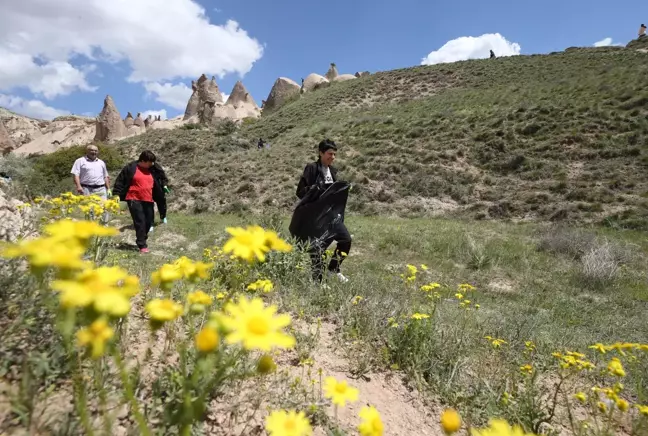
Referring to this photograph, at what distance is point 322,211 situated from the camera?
4535mm

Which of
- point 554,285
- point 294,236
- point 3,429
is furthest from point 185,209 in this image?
point 3,429

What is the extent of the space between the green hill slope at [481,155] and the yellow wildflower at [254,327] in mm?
12546

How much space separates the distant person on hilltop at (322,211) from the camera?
448 cm

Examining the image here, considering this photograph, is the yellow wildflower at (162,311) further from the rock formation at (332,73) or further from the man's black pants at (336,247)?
the rock formation at (332,73)

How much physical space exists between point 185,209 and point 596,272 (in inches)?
522

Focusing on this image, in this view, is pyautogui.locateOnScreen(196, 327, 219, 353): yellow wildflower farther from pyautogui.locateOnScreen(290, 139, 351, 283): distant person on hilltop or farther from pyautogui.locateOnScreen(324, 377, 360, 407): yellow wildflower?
pyautogui.locateOnScreen(290, 139, 351, 283): distant person on hilltop

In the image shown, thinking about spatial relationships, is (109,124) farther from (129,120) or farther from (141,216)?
(141,216)

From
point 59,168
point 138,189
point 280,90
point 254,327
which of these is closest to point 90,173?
point 138,189

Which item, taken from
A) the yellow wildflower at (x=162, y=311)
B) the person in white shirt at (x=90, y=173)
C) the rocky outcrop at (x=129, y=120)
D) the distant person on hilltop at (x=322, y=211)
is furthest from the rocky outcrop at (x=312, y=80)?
the yellow wildflower at (x=162, y=311)

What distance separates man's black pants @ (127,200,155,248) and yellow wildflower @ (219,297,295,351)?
608 centimetres

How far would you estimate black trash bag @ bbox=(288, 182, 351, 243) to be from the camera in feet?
14.7

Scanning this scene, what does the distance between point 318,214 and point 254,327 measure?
369 cm

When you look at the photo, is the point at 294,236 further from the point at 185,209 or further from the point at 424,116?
the point at 424,116

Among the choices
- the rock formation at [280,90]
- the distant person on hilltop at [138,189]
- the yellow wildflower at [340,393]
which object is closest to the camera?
the yellow wildflower at [340,393]
